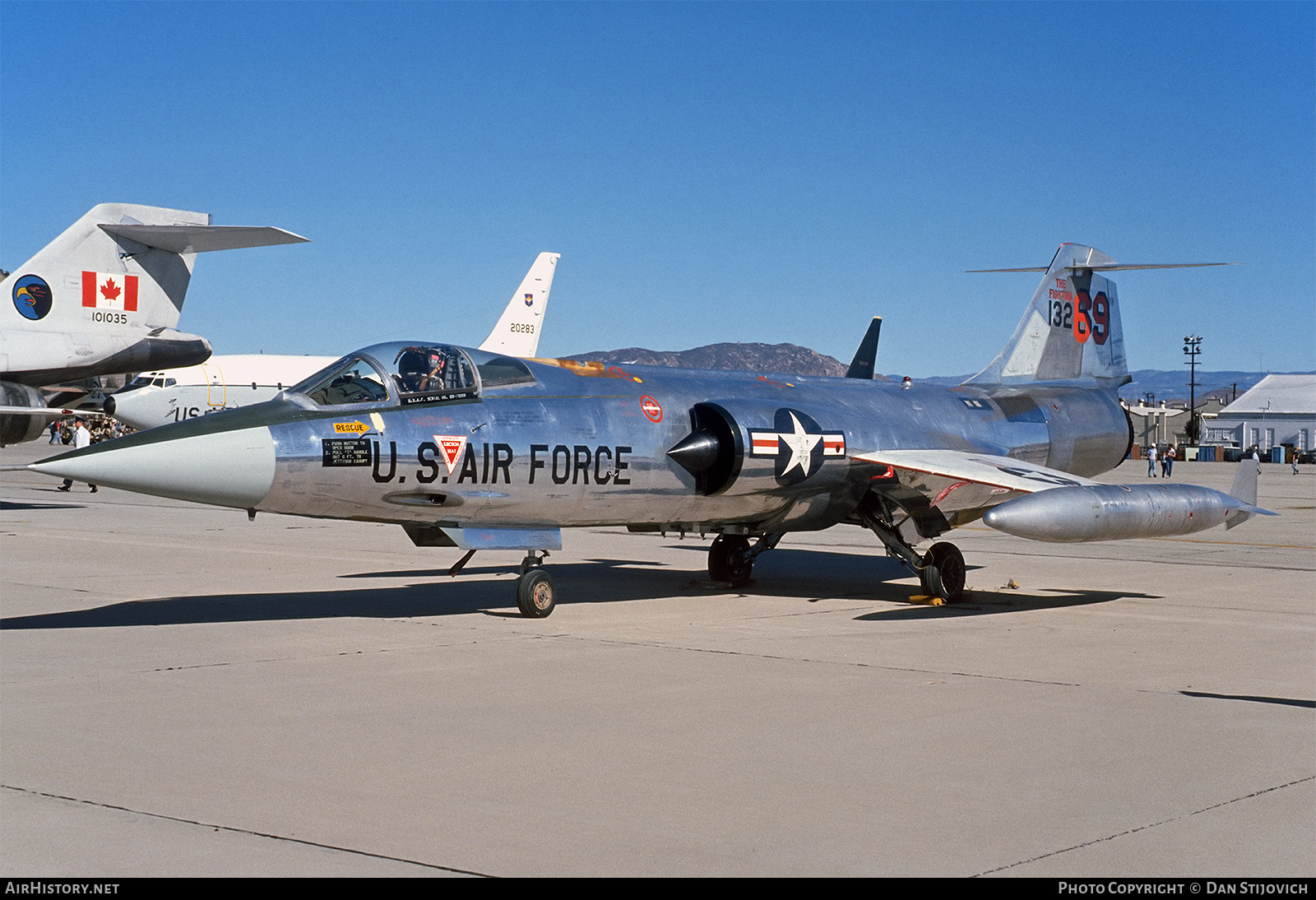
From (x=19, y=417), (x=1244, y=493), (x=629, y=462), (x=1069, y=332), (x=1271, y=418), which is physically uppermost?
(x=1271, y=418)

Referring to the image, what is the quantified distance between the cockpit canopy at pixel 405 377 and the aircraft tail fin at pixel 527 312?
3096 centimetres

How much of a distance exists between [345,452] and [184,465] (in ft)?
4.16

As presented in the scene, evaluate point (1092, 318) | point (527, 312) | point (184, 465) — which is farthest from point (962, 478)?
point (527, 312)

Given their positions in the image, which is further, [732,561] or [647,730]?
[732,561]

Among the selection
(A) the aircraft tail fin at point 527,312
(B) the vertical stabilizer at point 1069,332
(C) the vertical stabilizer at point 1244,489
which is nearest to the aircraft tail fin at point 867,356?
(B) the vertical stabilizer at point 1069,332

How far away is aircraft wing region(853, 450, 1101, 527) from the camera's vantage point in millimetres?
12797

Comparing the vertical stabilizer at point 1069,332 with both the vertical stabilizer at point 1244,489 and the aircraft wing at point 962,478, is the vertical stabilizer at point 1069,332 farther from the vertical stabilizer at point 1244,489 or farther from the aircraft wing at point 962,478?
the vertical stabilizer at point 1244,489

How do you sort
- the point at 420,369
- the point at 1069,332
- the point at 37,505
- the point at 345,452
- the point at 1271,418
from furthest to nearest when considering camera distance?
the point at 1271,418
the point at 37,505
the point at 1069,332
the point at 420,369
the point at 345,452

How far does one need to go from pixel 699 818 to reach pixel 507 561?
11644 mm

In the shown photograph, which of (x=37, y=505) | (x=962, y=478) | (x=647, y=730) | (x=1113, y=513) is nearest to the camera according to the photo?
(x=647, y=730)

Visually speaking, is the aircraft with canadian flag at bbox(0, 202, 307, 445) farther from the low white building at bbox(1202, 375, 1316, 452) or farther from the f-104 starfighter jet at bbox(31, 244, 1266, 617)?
the low white building at bbox(1202, 375, 1316, 452)

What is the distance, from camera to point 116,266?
21719 millimetres

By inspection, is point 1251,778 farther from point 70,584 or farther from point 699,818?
point 70,584

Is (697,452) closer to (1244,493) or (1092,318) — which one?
(1244,493)
